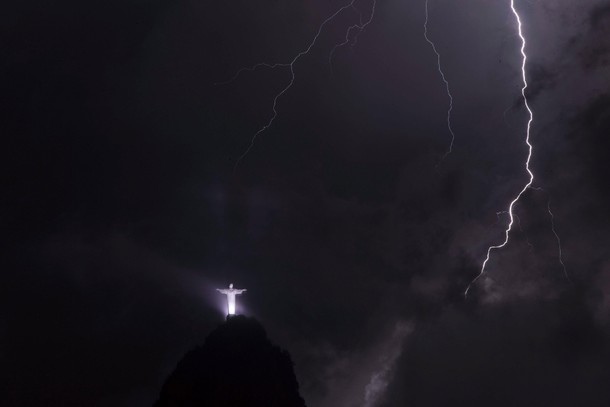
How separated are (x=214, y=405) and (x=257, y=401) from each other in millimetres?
1812

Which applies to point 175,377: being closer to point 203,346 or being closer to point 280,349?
point 203,346

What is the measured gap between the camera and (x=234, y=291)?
3086 cm

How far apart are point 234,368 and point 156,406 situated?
3.64 meters

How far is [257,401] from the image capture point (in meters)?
28.6

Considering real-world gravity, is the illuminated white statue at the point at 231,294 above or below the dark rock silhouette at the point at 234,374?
above

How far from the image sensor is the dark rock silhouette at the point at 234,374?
28422mm

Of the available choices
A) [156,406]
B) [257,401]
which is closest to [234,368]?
[257,401]

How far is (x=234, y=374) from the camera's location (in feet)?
95.1

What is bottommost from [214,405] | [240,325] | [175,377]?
[214,405]

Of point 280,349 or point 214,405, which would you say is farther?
point 280,349

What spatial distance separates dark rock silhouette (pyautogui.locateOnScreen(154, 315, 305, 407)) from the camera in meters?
28.4

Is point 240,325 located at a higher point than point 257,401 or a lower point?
higher

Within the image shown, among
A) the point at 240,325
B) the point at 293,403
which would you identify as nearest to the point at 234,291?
the point at 240,325

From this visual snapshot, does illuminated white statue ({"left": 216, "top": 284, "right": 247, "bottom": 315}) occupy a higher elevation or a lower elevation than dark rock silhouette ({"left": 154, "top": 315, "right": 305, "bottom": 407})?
higher
